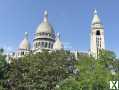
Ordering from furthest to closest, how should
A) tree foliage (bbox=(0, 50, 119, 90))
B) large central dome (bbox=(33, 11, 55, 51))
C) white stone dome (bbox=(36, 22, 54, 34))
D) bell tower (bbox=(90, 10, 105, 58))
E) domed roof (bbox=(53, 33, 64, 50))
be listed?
1. bell tower (bbox=(90, 10, 105, 58))
2. white stone dome (bbox=(36, 22, 54, 34))
3. large central dome (bbox=(33, 11, 55, 51))
4. domed roof (bbox=(53, 33, 64, 50))
5. tree foliage (bbox=(0, 50, 119, 90))

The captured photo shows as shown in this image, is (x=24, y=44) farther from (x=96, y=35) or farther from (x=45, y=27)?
(x=96, y=35)

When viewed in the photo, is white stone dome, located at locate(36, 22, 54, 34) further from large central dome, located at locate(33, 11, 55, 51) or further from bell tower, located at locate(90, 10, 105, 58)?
bell tower, located at locate(90, 10, 105, 58)

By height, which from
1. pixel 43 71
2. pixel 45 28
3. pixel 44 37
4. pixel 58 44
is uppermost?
pixel 45 28

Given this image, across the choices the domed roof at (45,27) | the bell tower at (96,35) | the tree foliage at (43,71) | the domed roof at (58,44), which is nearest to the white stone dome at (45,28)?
the domed roof at (45,27)

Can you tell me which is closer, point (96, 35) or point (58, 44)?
point (58, 44)

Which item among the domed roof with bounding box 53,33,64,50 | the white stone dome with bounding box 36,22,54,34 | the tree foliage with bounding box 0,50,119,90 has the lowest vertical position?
the tree foliage with bounding box 0,50,119,90

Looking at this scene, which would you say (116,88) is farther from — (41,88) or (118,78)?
(41,88)

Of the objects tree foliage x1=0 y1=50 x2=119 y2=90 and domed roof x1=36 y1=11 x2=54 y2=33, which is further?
domed roof x1=36 y1=11 x2=54 y2=33

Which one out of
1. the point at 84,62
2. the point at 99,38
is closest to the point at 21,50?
the point at 99,38

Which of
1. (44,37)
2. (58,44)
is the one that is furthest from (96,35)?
(44,37)

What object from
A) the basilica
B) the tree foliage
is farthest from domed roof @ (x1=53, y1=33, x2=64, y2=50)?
the tree foliage

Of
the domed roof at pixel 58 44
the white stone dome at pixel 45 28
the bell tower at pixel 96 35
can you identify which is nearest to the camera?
the domed roof at pixel 58 44

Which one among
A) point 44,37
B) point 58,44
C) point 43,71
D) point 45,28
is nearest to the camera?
point 43,71

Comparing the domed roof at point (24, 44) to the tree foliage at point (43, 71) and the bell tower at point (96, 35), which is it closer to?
the bell tower at point (96, 35)
